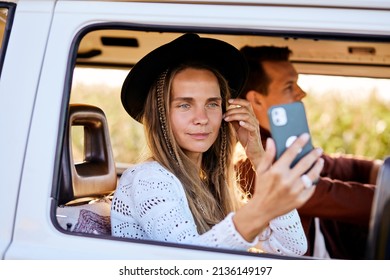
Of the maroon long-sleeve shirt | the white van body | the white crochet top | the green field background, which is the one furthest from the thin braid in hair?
the green field background

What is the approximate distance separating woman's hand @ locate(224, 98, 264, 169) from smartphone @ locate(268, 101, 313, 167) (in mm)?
778

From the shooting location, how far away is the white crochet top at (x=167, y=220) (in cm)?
196

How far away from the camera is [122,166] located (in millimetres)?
4152

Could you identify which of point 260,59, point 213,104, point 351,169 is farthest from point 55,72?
point 351,169

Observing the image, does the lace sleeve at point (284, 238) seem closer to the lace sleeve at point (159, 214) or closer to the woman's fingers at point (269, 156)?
the lace sleeve at point (159, 214)

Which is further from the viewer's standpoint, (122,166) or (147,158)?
(122,166)

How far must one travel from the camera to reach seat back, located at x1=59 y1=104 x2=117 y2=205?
257cm

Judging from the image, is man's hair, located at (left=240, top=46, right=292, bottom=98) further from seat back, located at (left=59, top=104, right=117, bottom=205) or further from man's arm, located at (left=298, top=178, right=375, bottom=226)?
seat back, located at (left=59, top=104, right=117, bottom=205)

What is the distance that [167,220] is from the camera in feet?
6.98

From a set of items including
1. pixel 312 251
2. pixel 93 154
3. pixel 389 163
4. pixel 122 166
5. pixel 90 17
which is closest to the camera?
pixel 389 163

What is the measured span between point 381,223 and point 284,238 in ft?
2.64

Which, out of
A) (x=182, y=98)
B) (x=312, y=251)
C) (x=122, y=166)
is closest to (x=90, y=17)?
(x=182, y=98)

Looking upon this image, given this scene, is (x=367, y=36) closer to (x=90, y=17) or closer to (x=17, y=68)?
(x=90, y=17)
